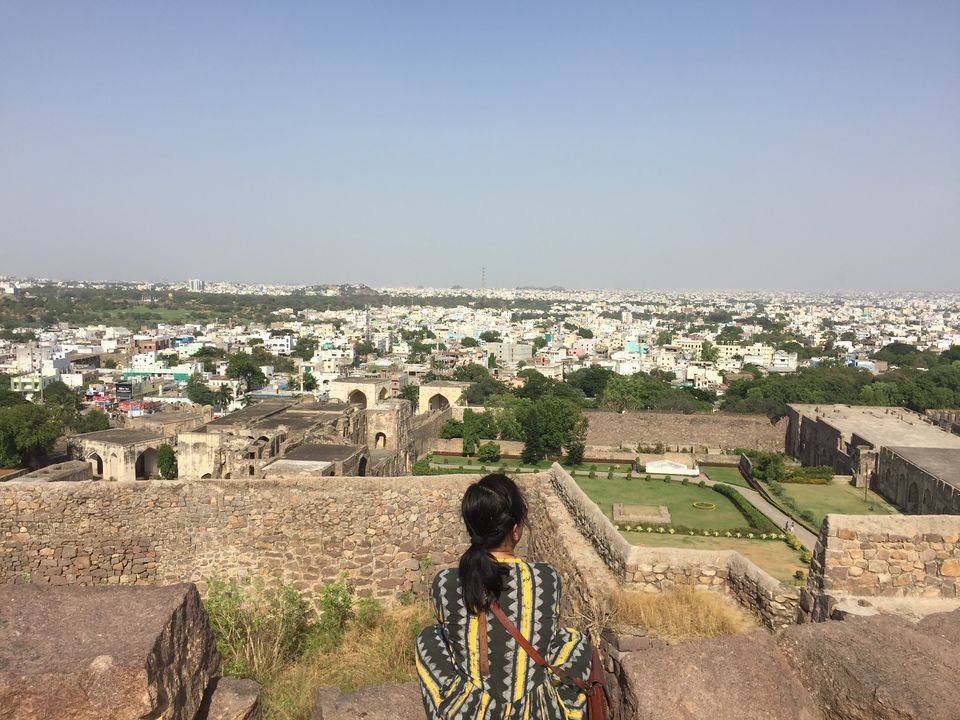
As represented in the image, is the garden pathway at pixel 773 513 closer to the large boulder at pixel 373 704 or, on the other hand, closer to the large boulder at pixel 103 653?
the large boulder at pixel 373 704

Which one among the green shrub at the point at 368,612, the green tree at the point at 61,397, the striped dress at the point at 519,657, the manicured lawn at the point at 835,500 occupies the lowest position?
the green tree at the point at 61,397

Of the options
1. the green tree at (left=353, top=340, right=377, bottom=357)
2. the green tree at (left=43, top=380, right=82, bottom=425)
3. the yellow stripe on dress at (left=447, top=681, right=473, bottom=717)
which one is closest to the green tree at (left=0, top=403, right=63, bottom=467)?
the green tree at (left=43, top=380, right=82, bottom=425)

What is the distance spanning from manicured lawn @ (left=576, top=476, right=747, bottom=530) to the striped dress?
62.7ft

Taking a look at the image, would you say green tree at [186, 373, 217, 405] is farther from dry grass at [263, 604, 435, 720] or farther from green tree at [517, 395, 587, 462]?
dry grass at [263, 604, 435, 720]

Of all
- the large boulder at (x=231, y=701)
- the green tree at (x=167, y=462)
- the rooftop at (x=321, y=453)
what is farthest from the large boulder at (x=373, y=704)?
the green tree at (x=167, y=462)

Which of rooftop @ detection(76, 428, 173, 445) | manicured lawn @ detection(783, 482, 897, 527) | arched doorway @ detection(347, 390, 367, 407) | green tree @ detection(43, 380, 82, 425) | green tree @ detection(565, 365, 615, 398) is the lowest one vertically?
green tree @ detection(43, 380, 82, 425)

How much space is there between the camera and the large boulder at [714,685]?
2322 mm

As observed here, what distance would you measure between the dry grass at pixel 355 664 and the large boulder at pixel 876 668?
7.39ft

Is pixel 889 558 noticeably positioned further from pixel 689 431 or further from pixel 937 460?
pixel 689 431

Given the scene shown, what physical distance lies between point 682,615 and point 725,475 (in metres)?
27.4

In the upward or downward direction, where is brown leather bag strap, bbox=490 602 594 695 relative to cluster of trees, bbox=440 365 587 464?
upward

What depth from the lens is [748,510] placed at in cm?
2231

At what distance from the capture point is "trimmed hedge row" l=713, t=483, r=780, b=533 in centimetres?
2053

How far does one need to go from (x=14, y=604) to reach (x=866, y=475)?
28172 mm
